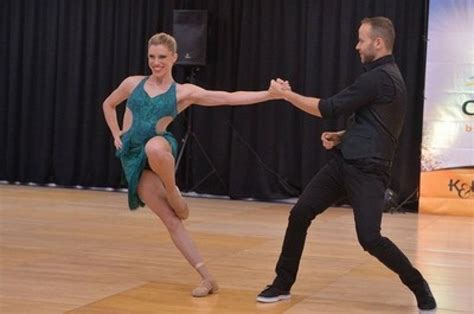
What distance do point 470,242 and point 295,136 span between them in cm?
336

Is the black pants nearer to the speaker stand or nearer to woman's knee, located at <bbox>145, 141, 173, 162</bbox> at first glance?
woman's knee, located at <bbox>145, 141, 173, 162</bbox>

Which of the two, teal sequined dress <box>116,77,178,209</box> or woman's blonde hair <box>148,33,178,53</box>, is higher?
woman's blonde hair <box>148,33,178,53</box>

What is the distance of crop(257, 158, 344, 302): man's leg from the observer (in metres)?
3.90

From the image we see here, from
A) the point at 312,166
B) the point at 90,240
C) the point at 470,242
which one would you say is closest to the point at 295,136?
the point at 312,166

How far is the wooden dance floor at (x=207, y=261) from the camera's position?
4039 millimetres

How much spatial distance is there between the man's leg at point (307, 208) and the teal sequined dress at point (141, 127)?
27.4 inches

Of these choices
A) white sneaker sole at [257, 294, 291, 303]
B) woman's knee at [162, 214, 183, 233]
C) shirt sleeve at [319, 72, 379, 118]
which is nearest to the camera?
shirt sleeve at [319, 72, 379, 118]

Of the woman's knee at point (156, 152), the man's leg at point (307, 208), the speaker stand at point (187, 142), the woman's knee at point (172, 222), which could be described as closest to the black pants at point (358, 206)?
the man's leg at point (307, 208)

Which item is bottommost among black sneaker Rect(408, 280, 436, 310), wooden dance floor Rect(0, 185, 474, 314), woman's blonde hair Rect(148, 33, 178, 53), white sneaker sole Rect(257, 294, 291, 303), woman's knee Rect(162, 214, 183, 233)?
wooden dance floor Rect(0, 185, 474, 314)

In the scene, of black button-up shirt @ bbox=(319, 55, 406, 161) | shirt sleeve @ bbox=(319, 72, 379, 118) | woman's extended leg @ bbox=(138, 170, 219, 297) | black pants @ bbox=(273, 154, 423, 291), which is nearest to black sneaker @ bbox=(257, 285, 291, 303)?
black pants @ bbox=(273, 154, 423, 291)

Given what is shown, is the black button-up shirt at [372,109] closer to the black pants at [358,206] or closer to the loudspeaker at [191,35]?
the black pants at [358,206]

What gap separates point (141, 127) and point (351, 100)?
1.08m

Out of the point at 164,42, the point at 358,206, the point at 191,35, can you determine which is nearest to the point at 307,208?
the point at 358,206

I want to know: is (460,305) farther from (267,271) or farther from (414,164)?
(414,164)
